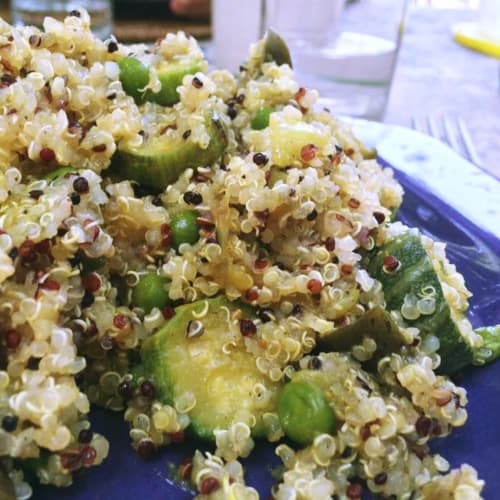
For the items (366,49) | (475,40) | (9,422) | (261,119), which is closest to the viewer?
(9,422)

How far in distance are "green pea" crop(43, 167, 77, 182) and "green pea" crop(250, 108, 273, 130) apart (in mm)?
380

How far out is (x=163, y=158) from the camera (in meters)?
1.41

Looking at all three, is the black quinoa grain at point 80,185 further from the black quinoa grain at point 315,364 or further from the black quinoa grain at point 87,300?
the black quinoa grain at point 315,364

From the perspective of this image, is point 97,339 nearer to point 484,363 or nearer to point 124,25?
point 484,363

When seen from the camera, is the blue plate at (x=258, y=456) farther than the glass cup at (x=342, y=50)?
No

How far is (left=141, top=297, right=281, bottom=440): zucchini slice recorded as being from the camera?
1.24 meters

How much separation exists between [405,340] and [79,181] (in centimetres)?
57

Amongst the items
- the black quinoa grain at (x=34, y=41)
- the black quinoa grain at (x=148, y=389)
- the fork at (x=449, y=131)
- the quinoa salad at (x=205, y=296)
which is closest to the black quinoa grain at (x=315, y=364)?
A: the quinoa salad at (x=205, y=296)

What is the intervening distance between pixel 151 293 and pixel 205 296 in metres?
0.09

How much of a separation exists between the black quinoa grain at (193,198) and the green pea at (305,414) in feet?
1.18

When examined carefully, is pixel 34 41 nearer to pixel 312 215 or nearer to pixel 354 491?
pixel 312 215

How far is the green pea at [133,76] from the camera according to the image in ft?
4.91

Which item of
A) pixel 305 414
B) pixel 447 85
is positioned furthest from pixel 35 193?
pixel 447 85

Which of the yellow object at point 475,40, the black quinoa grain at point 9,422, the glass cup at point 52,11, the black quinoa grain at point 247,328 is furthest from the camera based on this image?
the yellow object at point 475,40
